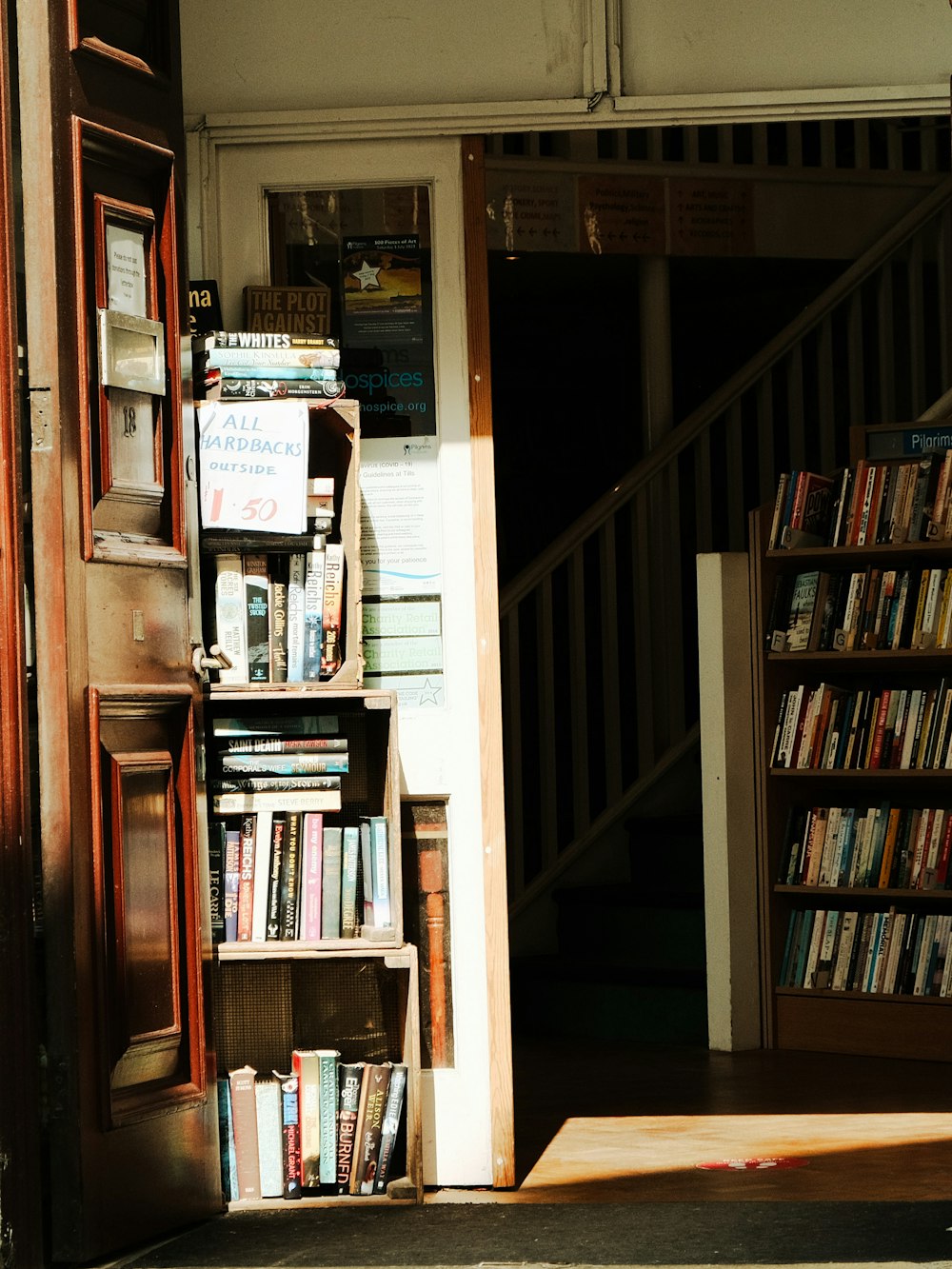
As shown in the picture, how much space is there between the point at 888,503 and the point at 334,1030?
292cm

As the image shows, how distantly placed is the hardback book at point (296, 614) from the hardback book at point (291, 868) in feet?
1.01

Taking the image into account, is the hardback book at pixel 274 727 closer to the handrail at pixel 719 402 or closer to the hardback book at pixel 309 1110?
the hardback book at pixel 309 1110

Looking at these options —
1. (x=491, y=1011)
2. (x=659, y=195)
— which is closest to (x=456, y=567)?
(x=491, y=1011)

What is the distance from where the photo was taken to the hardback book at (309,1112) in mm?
3652

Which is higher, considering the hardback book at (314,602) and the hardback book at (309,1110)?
the hardback book at (314,602)

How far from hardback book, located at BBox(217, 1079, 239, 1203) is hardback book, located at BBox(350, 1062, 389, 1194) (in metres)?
0.25

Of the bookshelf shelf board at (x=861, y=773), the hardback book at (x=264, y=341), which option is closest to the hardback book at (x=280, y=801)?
the hardback book at (x=264, y=341)

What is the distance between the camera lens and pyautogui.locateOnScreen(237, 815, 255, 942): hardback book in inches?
145

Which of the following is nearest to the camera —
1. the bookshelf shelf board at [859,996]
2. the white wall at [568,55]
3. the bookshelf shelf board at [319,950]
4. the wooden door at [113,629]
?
the wooden door at [113,629]

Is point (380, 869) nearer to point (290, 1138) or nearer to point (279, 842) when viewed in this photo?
point (279, 842)

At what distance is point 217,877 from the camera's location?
3.67 m

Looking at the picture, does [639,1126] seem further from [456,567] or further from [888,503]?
A: [888,503]

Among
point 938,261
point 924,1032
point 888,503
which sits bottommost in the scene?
point 924,1032

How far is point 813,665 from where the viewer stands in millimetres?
6160
